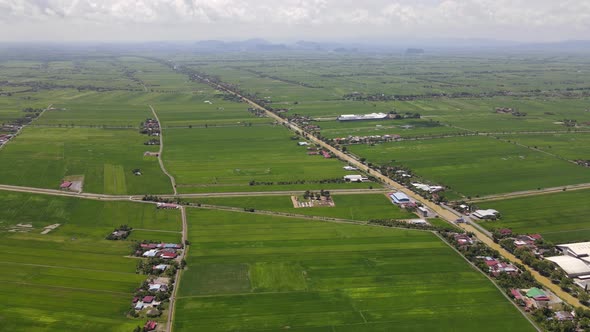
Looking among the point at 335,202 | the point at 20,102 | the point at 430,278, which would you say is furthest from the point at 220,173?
the point at 20,102

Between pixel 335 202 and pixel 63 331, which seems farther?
pixel 335 202

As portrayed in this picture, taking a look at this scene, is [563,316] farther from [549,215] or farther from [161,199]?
[161,199]

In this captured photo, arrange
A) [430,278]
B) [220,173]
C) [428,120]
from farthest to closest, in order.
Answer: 1. [428,120]
2. [220,173]
3. [430,278]

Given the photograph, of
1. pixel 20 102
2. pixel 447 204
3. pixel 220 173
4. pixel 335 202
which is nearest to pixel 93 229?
pixel 220 173

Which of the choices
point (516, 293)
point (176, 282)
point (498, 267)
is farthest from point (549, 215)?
point (176, 282)

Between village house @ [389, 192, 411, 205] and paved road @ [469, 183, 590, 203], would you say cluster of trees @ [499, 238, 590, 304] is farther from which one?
village house @ [389, 192, 411, 205]

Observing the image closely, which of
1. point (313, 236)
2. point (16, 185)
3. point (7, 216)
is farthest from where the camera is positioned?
point (16, 185)

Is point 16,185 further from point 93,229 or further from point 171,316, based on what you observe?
point 171,316
